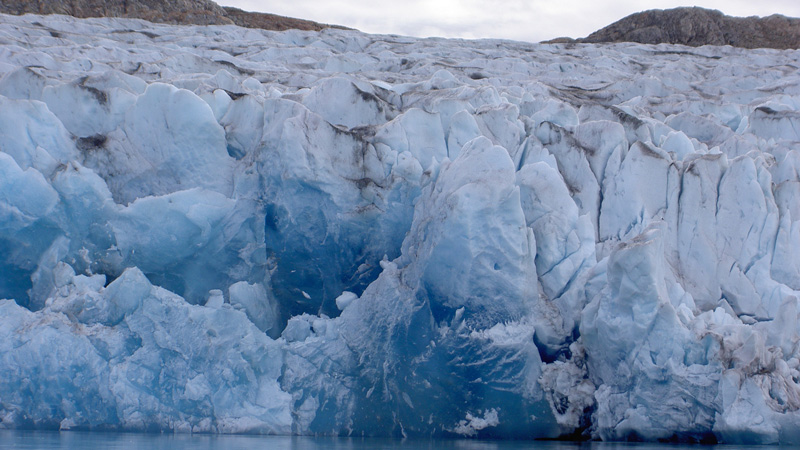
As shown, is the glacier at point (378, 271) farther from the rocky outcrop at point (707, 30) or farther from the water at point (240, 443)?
the rocky outcrop at point (707, 30)

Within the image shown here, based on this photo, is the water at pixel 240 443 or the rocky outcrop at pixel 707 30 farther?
the rocky outcrop at pixel 707 30

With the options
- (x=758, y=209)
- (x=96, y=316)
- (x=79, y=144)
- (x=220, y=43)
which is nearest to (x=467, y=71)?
(x=220, y=43)

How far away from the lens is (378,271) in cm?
884

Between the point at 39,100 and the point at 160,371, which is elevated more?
the point at 39,100

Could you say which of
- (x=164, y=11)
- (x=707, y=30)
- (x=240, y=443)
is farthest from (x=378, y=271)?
(x=707, y=30)

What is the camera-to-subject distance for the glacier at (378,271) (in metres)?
7.63

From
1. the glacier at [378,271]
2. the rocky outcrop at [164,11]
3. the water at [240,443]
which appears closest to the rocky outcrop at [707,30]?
the rocky outcrop at [164,11]

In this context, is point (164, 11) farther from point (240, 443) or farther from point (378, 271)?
point (240, 443)

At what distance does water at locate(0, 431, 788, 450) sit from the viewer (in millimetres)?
5992

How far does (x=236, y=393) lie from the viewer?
25.8 feet

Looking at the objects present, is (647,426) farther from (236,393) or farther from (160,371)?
(160,371)

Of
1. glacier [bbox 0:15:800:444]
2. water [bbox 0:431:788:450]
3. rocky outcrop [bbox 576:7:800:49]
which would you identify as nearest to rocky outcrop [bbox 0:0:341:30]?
rocky outcrop [bbox 576:7:800:49]

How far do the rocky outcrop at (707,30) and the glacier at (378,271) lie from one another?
741 inches

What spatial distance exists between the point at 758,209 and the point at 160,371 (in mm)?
7140
